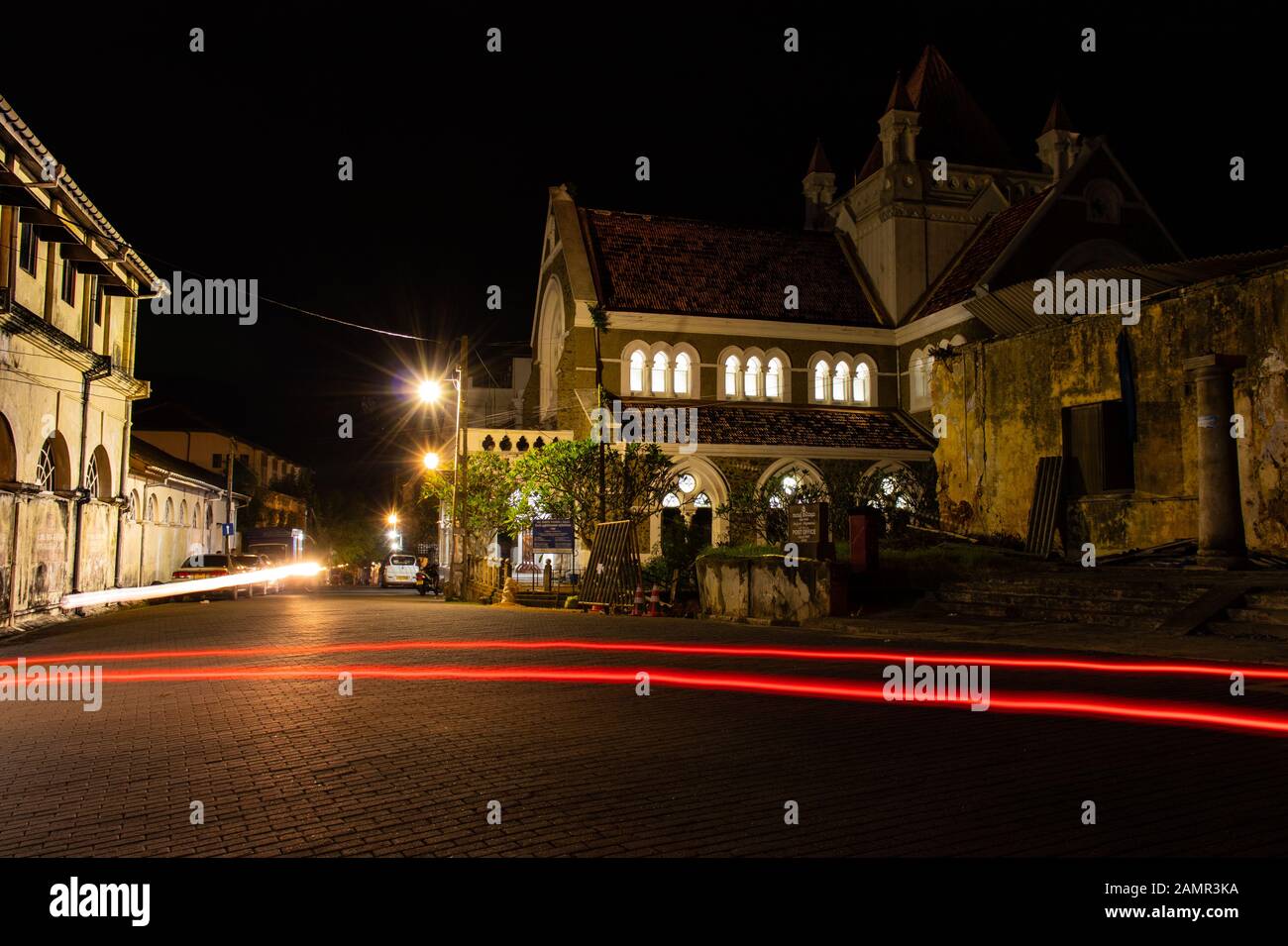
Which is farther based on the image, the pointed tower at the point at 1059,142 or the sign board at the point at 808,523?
the pointed tower at the point at 1059,142

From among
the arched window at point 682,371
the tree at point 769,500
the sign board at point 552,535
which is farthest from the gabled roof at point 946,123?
the sign board at point 552,535

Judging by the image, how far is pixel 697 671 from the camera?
39.9 feet

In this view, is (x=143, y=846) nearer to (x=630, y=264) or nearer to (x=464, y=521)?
(x=464, y=521)

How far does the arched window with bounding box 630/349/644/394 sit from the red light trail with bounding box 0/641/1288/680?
21729mm

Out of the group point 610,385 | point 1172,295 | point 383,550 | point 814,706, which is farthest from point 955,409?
point 383,550

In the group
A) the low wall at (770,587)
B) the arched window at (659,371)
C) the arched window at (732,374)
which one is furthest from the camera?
the arched window at (732,374)

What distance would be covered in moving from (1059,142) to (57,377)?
37.2 meters

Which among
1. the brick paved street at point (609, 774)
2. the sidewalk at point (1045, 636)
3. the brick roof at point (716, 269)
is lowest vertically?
the brick paved street at point (609, 774)

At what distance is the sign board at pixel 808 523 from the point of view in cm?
1998

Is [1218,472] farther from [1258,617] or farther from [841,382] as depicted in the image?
[841,382]

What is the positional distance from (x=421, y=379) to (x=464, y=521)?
15.9 ft

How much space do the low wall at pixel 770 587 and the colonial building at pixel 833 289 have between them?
10596mm

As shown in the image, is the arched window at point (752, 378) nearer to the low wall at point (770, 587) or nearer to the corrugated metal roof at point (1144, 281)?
the corrugated metal roof at point (1144, 281)

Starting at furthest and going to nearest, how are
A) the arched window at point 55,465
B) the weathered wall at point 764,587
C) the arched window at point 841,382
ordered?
the arched window at point 841,382, the arched window at point 55,465, the weathered wall at point 764,587
